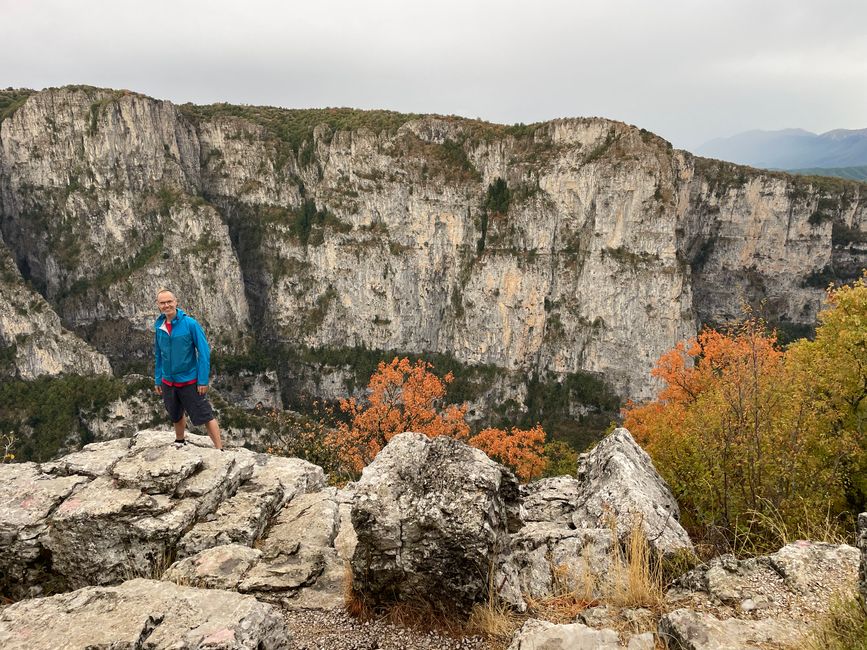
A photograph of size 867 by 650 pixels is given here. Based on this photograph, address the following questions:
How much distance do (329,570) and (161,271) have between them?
105m

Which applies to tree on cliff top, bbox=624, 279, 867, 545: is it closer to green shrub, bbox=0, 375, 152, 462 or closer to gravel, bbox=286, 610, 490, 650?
gravel, bbox=286, 610, 490, 650

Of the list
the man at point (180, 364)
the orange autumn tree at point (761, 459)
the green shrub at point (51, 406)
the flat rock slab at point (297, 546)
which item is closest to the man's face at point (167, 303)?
the man at point (180, 364)

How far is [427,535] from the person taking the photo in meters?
4.98

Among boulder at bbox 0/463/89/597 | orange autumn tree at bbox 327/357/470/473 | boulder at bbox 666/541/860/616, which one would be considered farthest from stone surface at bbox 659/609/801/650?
orange autumn tree at bbox 327/357/470/473

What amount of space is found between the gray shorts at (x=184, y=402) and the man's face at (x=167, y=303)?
4.60 feet

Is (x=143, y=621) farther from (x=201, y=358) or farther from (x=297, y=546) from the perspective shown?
(x=201, y=358)

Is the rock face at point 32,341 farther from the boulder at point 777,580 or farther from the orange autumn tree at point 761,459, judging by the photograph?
the boulder at point 777,580

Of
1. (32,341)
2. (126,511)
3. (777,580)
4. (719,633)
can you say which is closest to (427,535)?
(719,633)

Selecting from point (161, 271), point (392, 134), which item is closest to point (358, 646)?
point (392, 134)

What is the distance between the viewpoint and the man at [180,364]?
28.4 ft

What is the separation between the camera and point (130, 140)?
89.8 metres

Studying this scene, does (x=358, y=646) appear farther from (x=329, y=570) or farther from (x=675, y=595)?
(x=675, y=595)

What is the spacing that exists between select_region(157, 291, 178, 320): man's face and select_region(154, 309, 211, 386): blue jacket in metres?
0.10

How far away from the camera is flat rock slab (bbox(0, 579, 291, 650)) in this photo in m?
3.99
